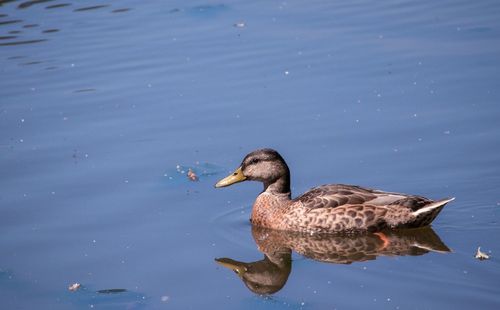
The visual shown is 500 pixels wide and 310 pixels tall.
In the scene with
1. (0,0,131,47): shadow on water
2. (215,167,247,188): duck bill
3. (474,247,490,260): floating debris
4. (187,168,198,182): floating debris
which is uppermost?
(0,0,131,47): shadow on water

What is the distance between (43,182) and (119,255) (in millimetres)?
2386

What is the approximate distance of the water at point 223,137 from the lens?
935 centimetres

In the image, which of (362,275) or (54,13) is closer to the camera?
(362,275)

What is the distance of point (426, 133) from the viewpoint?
41.4 feet

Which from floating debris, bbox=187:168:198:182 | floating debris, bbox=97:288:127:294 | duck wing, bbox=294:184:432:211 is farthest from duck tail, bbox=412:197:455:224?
floating debris, bbox=97:288:127:294

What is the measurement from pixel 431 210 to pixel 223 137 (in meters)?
3.53

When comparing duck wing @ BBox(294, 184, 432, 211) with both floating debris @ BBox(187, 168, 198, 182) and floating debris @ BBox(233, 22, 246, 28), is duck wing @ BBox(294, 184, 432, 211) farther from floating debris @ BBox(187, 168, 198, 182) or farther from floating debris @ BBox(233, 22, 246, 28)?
floating debris @ BBox(233, 22, 246, 28)

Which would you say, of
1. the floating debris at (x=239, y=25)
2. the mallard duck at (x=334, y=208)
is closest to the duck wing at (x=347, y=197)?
the mallard duck at (x=334, y=208)

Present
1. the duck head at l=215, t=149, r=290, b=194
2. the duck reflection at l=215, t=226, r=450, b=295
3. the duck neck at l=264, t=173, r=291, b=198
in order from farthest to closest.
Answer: the duck neck at l=264, t=173, r=291, b=198
the duck head at l=215, t=149, r=290, b=194
the duck reflection at l=215, t=226, r=450, b=295

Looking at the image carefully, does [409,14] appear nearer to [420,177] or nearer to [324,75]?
[324,75]

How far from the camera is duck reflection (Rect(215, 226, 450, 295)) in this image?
31.8 ft

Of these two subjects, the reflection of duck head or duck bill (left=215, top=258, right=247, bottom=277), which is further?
duck bill (left=215, top=258, right=247, bottom=277)

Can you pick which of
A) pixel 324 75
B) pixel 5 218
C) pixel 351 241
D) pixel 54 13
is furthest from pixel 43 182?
pixel 54 13

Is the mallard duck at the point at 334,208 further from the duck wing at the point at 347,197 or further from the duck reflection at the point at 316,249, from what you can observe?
the duck reflection at the point at 316,249
